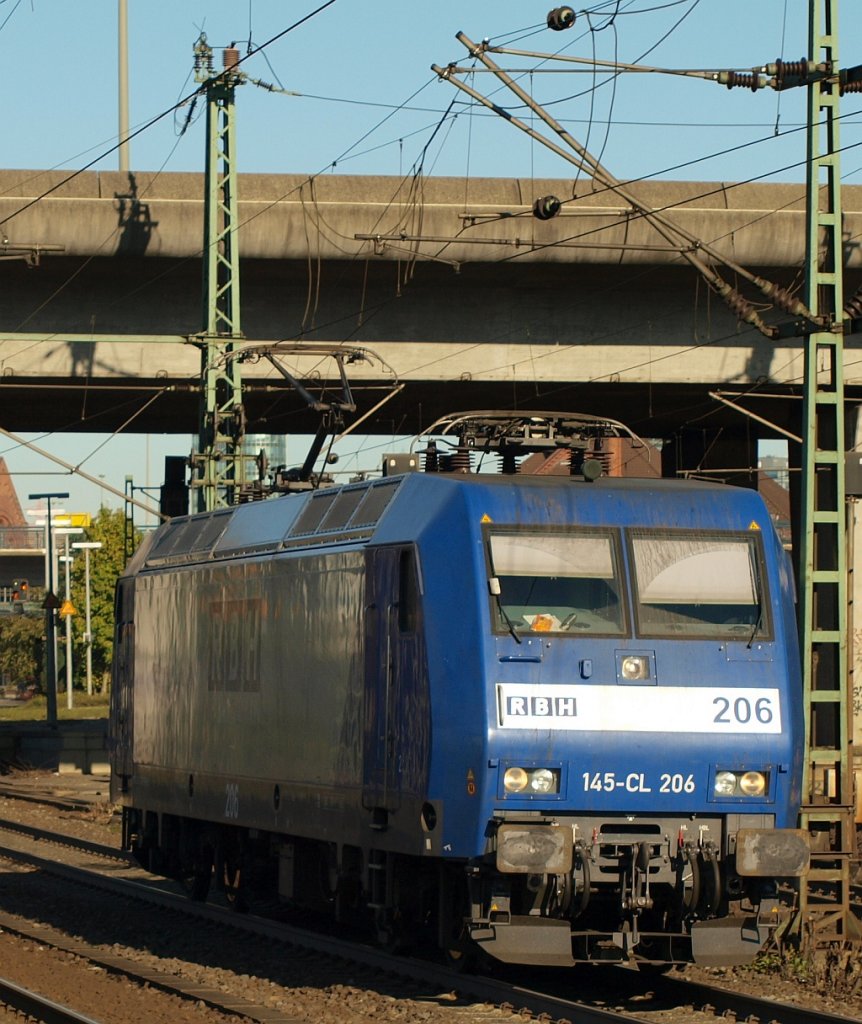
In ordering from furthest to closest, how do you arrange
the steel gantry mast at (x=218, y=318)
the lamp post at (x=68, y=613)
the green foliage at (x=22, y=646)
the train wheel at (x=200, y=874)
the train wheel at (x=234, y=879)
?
the green foliage at (x=22, y=646)
the lamp post at (x=68, y=613)
the steel gantry mast at (x=218, y=318)
the train wheel at (x=200, y=874)
the train wheel at (x=234, y=879)

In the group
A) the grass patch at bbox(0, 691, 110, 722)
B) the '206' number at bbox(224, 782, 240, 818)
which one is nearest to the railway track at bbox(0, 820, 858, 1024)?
the '206' number at bbox(224, 782, 240, 818)

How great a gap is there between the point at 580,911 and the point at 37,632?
8068 centimetres

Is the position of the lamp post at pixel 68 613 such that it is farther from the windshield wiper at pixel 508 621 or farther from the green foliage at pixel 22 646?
the windshield wiper at pixel 508 621

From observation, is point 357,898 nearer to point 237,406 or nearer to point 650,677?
point 650,677

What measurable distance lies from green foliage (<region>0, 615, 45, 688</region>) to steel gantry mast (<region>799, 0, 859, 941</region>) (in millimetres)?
75806

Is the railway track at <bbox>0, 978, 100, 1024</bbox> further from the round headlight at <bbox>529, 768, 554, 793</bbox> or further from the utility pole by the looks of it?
the utility pole

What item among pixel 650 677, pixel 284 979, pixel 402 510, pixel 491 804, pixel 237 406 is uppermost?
pixel 237 406

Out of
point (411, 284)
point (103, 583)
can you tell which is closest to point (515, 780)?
point (411, 284)

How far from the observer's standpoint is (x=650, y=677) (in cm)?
1208

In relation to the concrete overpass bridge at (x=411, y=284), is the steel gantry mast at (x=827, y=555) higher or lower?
lower

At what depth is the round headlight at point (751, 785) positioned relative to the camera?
39.6 ft

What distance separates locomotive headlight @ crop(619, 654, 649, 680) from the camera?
1205 cm

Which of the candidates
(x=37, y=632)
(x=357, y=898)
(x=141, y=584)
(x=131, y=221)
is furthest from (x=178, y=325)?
(x=37, y=632)

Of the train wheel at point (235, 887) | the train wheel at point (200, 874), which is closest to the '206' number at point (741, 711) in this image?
the train wheel at point (235, 887)
